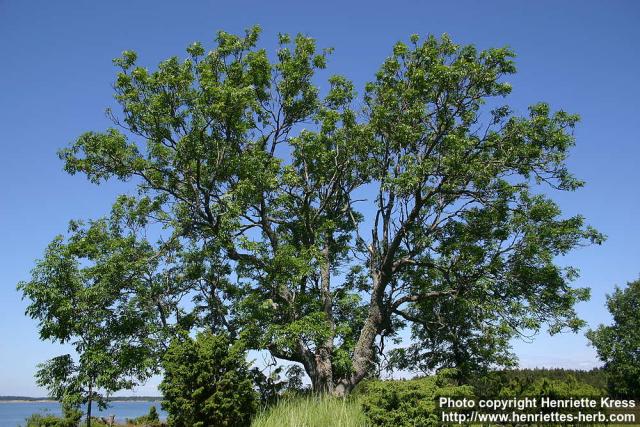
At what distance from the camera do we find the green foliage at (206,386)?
1112 centimetres

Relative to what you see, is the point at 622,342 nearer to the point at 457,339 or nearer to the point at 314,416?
the point at 457,339

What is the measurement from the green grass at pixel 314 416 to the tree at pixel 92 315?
5.37 meters

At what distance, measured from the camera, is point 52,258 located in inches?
586

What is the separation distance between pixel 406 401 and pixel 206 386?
15.1 feet

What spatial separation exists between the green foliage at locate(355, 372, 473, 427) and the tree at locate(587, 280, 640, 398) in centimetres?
2663

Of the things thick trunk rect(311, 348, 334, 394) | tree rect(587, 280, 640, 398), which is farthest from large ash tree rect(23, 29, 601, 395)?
tree rect(587, 280, 640, 398)

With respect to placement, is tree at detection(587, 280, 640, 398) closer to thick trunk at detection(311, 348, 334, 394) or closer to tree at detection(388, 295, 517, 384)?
tree at detection(388, 295, 517, 384)

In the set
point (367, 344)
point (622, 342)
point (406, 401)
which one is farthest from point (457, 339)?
point (622, 342)

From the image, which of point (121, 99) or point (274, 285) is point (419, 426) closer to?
point (274, 285)

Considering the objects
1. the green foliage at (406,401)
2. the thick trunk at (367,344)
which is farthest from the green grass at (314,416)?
the thick trunk at (367,344)

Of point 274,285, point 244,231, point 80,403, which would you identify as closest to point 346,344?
point 274,285

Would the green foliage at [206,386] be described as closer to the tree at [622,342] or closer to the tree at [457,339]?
the tree at [457,339]

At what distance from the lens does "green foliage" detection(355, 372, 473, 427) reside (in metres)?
9.82

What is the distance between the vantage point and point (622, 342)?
33.2 metres
